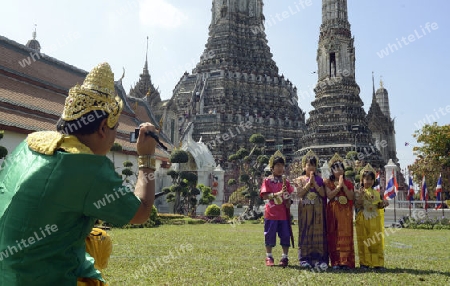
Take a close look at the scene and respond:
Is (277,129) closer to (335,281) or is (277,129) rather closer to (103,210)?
(335,281)

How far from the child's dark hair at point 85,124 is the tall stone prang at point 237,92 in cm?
3671

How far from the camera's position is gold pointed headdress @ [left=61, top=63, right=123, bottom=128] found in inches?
86.9

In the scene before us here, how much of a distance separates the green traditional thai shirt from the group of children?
473 cm

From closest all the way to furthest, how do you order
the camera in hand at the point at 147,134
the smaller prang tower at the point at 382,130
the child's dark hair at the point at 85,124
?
the child's dark hair at the point at 85,124 → the camera in hand at the point at 147,134 → the smaller prang tower at the point at 382,130

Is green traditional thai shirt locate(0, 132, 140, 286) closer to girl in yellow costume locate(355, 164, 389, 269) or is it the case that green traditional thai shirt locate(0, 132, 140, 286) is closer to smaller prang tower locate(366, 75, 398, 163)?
girl in yellow costume locate(355, 164, 389, 269)

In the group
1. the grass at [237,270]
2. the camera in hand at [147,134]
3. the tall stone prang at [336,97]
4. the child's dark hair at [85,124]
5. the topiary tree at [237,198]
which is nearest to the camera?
the child's dark hair at [85,124]

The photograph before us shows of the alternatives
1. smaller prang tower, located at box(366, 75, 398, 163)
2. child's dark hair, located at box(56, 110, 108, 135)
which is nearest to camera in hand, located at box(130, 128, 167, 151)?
child's dark hair, located at box(56, 110, 108, 135)

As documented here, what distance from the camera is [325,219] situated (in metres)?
6.42

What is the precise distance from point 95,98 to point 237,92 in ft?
140

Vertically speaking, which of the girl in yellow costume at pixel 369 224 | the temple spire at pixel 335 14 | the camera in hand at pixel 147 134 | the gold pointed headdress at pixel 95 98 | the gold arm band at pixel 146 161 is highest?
the temple spire at pixel 335 14

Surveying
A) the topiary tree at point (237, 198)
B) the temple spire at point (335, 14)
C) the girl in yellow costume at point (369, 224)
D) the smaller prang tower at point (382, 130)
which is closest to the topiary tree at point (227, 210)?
the topiary tree at point (237, 198)

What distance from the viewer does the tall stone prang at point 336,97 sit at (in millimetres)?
34250

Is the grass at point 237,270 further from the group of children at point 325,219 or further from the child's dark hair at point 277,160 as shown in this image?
the child's dark hair at point 277,160

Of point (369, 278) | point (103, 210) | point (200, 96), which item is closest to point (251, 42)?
point (200, 96)
